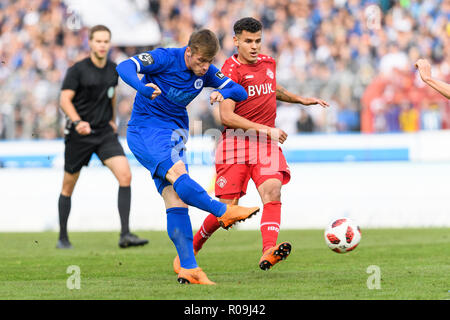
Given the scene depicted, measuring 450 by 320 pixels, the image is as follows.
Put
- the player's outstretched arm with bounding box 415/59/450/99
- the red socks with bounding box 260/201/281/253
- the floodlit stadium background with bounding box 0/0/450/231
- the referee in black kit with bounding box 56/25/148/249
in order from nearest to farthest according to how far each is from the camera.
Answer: the player's outstretched arm with bounding box 415/59/450/99, the red socks with bounding box 260/201/281/253, the referee in black kit with bounding box 56/25/148/249, the floodlit stadium background with bounding box 0/0/450/231

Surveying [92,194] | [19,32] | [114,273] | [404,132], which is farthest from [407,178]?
[19,32]

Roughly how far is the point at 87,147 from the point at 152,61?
3974mm

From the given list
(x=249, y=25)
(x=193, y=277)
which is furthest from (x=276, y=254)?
(x=249, y=25)

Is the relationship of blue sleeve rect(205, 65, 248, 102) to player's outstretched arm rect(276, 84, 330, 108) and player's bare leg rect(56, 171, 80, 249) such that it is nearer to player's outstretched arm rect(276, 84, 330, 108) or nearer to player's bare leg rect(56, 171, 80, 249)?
player's outstretched arm rect(276, 84, 330, 108)

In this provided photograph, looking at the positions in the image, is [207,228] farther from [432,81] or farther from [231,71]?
[432,81]

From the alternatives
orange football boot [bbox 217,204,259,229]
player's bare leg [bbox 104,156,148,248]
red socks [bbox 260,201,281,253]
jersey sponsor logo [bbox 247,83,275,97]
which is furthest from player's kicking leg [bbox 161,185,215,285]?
player's bare leg [bbox 104,156,148,248]

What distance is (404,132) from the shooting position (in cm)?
1566

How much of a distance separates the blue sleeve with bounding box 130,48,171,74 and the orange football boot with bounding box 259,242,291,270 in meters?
1.82

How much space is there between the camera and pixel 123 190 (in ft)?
35.7

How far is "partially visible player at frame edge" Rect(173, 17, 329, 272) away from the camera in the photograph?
8117 mm

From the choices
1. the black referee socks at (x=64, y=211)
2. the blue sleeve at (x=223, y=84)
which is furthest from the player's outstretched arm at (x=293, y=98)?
the black referee socks at (x=64, y=211)

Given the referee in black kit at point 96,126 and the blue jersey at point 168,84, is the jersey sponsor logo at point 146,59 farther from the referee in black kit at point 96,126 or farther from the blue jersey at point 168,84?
the referee in black kit at point 96,126

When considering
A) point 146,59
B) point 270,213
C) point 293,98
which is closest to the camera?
point 146,59
